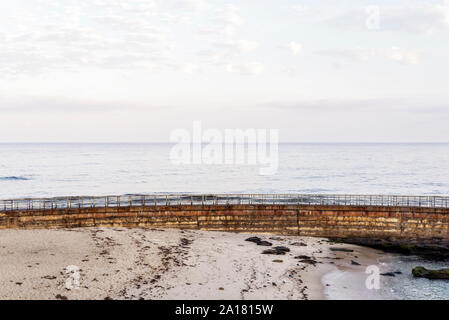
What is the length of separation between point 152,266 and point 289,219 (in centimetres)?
1845

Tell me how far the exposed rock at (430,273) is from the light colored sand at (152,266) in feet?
20.1

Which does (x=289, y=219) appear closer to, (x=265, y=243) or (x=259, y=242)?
(x=265, y=243)

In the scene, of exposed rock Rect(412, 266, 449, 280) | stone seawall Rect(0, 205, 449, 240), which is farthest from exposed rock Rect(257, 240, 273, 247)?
exposed rock Rect(412, 266, 449, 280)

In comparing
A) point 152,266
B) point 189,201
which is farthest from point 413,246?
point 189,201

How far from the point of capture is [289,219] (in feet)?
143

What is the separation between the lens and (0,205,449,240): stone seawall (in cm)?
4162

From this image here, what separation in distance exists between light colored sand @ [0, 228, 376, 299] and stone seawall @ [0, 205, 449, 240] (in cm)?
222

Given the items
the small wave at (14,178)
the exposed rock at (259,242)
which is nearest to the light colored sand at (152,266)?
the exposed rock at (259,242)

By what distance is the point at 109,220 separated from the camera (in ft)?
135

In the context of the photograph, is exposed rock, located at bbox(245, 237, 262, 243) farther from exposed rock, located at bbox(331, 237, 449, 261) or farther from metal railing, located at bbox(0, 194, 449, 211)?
exposed rock, located at bbox(331, 237, 449, 261)

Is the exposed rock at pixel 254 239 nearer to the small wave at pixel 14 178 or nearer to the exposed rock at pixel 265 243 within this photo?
the exposed rock at pixel 265 243
